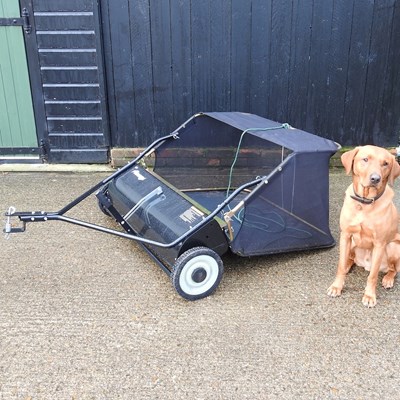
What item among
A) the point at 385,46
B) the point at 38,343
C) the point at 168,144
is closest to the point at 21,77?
the point at 168,144

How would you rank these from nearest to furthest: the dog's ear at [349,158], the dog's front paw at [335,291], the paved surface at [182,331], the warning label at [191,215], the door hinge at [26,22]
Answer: the paved surface at [182,331] → the dog's ear at [349,158] → the dog's front paw at [335,291] → the warning label at [191,215] → the door hinge at [26,22]

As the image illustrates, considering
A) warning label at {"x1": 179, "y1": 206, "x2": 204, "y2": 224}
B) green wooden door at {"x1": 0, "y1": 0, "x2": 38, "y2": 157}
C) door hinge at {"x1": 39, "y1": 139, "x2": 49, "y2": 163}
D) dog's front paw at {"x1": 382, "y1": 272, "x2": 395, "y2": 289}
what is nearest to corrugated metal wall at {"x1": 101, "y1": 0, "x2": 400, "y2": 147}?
door hinge at {"x1": 39, "y1": 139, "x2": 49, "y2": 163}

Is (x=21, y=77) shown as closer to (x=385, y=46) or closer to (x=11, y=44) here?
(x=11, y=44)

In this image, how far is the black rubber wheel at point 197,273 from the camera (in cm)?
304

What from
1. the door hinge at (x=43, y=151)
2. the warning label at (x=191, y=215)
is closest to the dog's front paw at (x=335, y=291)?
the warning label at (x=191, y=215)

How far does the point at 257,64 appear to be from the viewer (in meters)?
5.60

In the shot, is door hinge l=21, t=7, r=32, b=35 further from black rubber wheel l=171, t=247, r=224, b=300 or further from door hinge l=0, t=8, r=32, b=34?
black rubber wheel l=171, t=247, r=224, b=300

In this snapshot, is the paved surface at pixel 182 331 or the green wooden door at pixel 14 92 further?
the green wooden door at pixel 14 92

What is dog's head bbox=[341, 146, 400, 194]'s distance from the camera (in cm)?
281

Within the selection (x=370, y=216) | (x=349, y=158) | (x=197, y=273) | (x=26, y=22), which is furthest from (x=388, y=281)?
(x=26, y=22)

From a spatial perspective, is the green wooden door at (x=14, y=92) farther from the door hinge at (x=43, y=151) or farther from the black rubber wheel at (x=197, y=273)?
the black rubber wheel at (x=197, y=273)

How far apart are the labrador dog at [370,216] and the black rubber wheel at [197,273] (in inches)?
30.9

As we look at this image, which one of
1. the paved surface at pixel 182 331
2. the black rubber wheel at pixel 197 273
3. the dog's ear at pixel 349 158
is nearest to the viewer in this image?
the paved surface at pixel 182 331

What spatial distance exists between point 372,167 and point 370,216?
0.32 m
